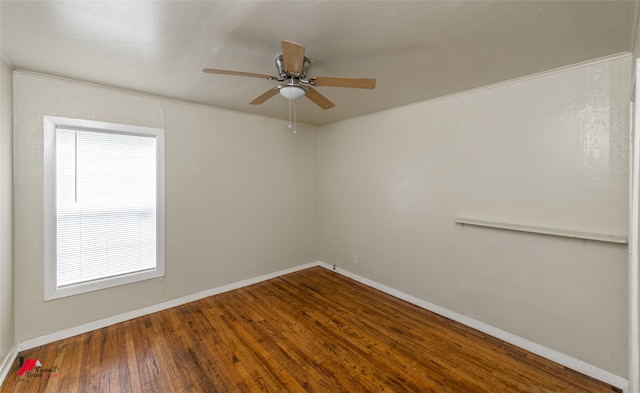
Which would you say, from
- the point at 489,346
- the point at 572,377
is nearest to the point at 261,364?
the point at 489,346

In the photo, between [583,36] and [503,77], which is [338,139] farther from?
[583,36]

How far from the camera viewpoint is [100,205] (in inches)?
107

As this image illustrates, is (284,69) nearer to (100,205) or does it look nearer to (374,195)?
(374,195)

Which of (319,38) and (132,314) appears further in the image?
(132,314)

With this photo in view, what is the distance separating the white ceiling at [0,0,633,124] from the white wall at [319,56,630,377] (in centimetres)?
38

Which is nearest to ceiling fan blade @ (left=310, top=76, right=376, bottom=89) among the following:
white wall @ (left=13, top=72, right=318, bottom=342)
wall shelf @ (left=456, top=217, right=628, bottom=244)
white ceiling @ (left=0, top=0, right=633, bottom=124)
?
white ceiling @ (left=0, top=0, right=633, bottom=124)

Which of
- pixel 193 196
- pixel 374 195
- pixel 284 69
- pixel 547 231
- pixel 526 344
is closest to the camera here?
pixel 284 69

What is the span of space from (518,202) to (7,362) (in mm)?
4488

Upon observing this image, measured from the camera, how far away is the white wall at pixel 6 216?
204cm

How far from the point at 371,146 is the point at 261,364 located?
287 cm

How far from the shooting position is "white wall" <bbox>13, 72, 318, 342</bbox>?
234cm

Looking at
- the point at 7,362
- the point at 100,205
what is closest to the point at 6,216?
the point at 100,205

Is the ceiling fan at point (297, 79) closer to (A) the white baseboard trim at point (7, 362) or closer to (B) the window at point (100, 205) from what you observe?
(B) the window at point (100, 205)

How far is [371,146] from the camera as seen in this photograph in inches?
146
